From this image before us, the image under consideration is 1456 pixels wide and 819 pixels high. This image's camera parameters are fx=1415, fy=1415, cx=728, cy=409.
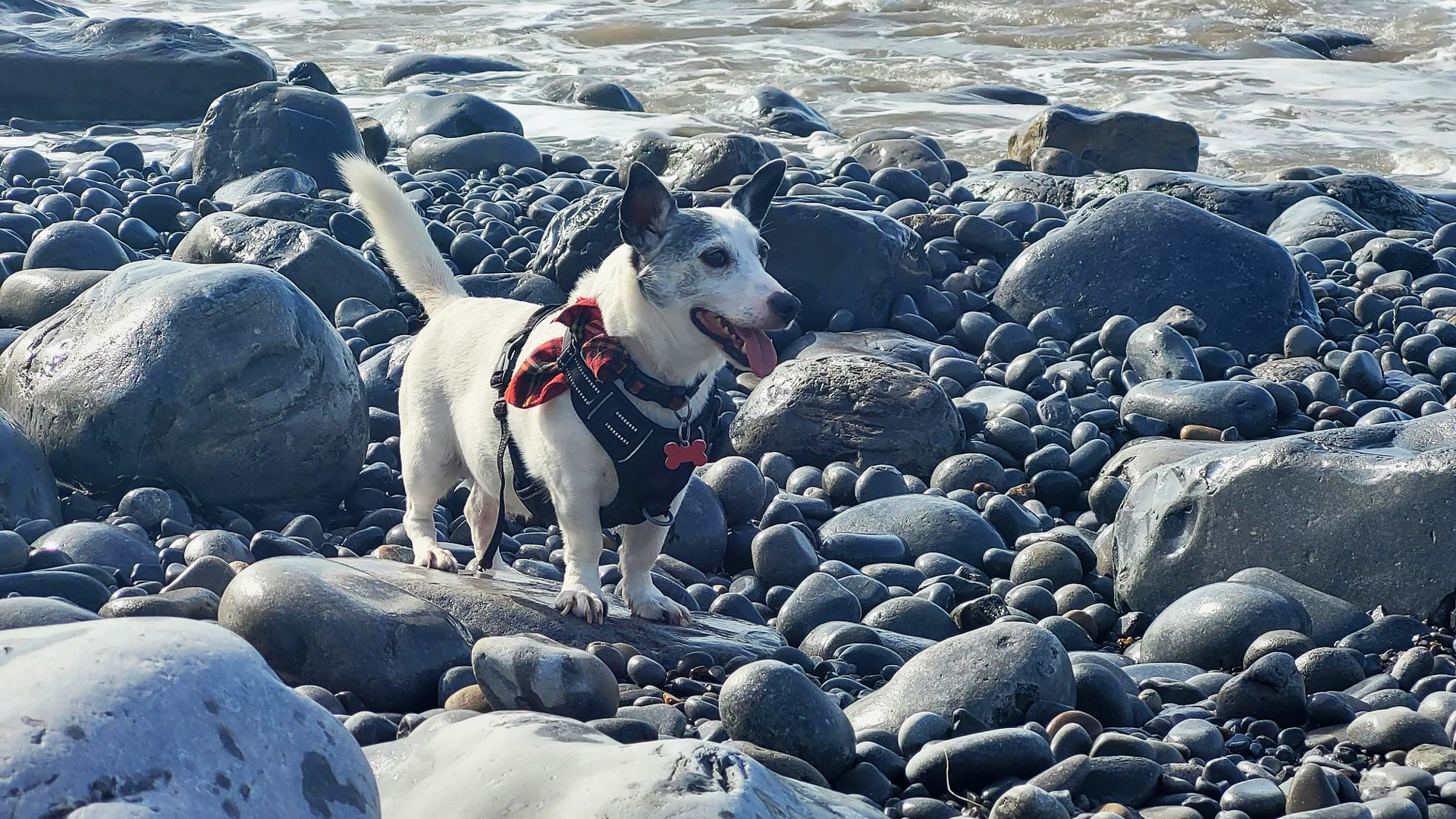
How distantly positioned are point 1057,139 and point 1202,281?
5.23 m

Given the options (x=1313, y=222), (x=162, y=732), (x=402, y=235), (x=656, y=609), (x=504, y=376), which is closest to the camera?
(x=162, y=732)

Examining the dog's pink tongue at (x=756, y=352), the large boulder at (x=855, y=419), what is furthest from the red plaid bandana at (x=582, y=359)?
the large boulder at (x=855, y=419)

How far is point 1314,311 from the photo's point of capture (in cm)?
885

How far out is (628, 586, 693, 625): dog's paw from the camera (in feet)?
15.1

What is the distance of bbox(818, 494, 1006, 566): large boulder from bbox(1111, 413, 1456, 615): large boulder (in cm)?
57

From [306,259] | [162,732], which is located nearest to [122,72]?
[306,259]

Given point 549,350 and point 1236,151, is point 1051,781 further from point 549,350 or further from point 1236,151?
point 1236,151

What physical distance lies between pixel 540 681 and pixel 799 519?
256 centimetres

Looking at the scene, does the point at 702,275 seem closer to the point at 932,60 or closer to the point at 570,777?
the point at 570,777

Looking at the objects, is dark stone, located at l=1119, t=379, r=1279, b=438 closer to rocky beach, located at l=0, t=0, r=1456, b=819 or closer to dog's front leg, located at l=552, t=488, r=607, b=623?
rocky beach, located at l=0, t=0, r=1456, b=819

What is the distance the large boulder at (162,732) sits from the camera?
213 cm

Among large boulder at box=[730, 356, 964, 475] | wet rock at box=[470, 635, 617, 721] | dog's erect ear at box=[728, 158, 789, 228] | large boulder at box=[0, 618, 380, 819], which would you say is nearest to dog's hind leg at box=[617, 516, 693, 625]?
wet rock at box=[470, 635, 617, 721]

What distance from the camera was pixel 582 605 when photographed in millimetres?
4367

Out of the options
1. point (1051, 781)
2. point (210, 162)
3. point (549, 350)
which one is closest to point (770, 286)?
point (549, 350)
